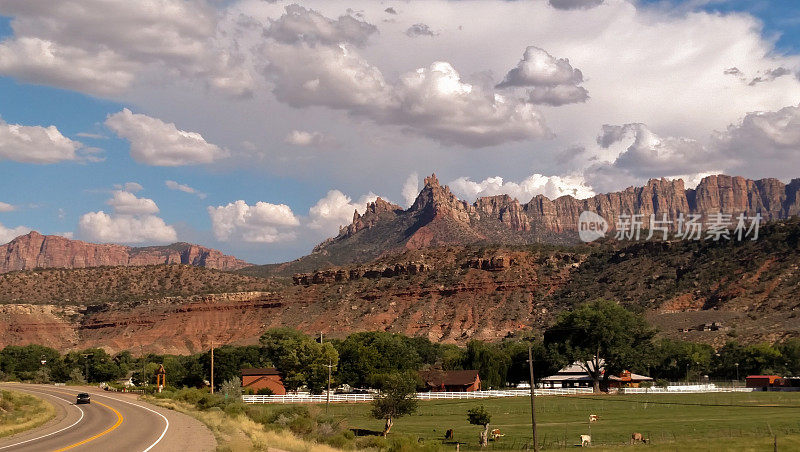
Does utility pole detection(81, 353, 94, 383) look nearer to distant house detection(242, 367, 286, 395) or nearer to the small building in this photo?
distant house detection(242, 367, 286, 395)

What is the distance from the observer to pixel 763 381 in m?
109

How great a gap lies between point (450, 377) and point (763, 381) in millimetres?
42376

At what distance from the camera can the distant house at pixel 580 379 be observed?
118188 millimetres

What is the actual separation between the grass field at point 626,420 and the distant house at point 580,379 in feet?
65.1

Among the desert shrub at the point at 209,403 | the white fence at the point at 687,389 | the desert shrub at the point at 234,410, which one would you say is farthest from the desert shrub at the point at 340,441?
the white fence at the point at 687,389

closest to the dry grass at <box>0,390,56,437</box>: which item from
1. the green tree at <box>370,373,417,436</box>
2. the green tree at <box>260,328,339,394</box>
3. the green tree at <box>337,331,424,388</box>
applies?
the green tree at <box>370,373,417,436</box>

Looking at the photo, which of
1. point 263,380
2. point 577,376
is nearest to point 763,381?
point 577,376

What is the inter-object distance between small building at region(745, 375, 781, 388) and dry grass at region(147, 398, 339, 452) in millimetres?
76600

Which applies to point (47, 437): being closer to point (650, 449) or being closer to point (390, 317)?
point (650, 449)

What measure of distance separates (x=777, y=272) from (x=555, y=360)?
6755cm

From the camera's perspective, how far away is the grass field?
166 feet

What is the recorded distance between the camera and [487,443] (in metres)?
54.3

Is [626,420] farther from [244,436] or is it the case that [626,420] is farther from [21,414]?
[21,414]

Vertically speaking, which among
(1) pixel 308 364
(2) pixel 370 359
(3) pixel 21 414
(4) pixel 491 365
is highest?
(2) pixel 370 359
